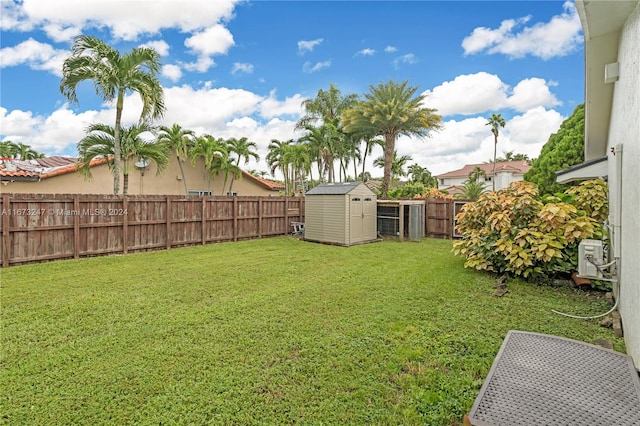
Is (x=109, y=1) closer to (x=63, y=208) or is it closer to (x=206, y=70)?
(x=63, y=208)

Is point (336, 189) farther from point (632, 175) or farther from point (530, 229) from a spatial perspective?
point (632, 175)

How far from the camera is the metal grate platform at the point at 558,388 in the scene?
1964mm

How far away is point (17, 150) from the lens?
2689 cm

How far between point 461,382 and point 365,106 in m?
18.3

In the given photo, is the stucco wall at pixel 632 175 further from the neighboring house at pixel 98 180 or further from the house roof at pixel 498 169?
the house roof at pixel 498 169

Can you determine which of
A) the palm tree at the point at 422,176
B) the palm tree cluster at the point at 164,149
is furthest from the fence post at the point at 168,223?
the palm tree at the point at 422,176

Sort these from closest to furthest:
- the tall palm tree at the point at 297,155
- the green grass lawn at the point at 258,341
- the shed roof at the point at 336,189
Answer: the green grass lawn at the point at 258,341, the shed roof at the point at 336,189, the tall palm tree at the point at 297,155

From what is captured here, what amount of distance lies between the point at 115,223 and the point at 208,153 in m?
8.50

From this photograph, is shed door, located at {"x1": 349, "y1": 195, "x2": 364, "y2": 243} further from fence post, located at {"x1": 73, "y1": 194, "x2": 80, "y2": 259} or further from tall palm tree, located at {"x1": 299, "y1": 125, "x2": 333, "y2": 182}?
tall palm tree, located at {"x1": 299, "y1": 125, "x2": 333, "y2": 182}

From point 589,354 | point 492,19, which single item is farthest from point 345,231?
point 589,354

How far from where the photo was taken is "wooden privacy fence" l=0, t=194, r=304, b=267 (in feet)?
23.7

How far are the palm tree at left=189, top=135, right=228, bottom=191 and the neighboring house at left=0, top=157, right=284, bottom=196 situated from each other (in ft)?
0.88

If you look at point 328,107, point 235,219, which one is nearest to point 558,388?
point 235,219

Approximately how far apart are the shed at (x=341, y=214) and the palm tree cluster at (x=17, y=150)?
25.7m
